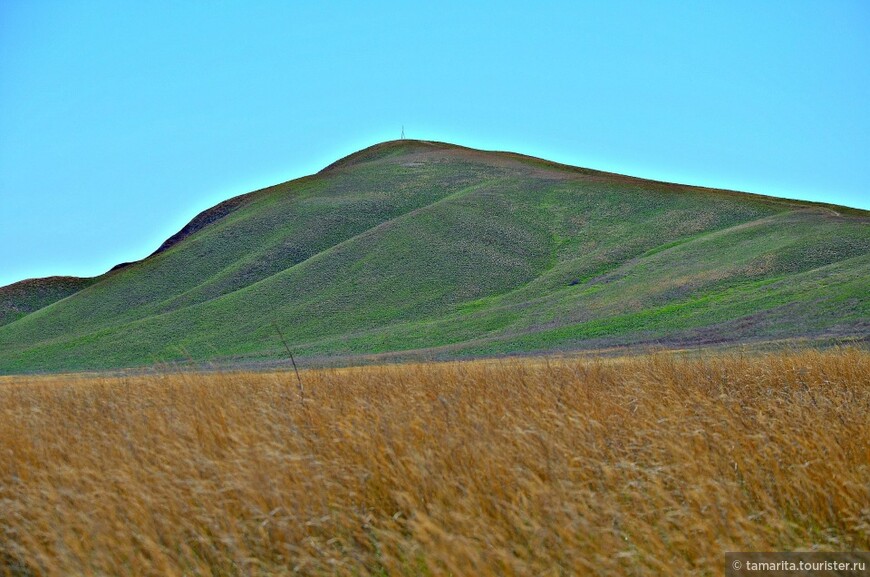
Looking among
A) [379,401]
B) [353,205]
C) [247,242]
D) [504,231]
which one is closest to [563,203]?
[504,231]

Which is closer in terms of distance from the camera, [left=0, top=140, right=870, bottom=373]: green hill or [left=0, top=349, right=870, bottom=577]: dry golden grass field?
[left=0, top=349, right=870, bottom=577]: dry golden grass field

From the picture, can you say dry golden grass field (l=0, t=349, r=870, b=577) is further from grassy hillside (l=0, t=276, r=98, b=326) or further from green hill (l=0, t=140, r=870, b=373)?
grassy hillside (l=0, t=276, r=98, b=326)

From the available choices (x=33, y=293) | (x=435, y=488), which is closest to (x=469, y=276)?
(x=33, y=293)

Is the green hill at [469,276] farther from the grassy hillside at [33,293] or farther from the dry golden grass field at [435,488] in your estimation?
the dry golden grass field at [435,488]

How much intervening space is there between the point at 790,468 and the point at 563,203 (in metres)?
93.0

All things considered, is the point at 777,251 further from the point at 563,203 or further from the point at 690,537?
the point at 690,537

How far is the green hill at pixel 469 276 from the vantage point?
1972 inches

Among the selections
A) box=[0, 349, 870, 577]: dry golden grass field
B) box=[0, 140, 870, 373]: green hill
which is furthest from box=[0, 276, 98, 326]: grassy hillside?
box=[0, 349, 870, 577]: dry golden grass field

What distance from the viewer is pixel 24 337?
8300 centimetres

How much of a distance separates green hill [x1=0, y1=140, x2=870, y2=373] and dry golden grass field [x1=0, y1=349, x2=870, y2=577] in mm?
28975

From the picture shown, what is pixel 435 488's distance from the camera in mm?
6320

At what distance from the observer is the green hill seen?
1972 inches

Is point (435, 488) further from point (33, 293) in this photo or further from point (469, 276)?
point (33, 293)

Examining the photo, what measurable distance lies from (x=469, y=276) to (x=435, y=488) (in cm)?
7124
